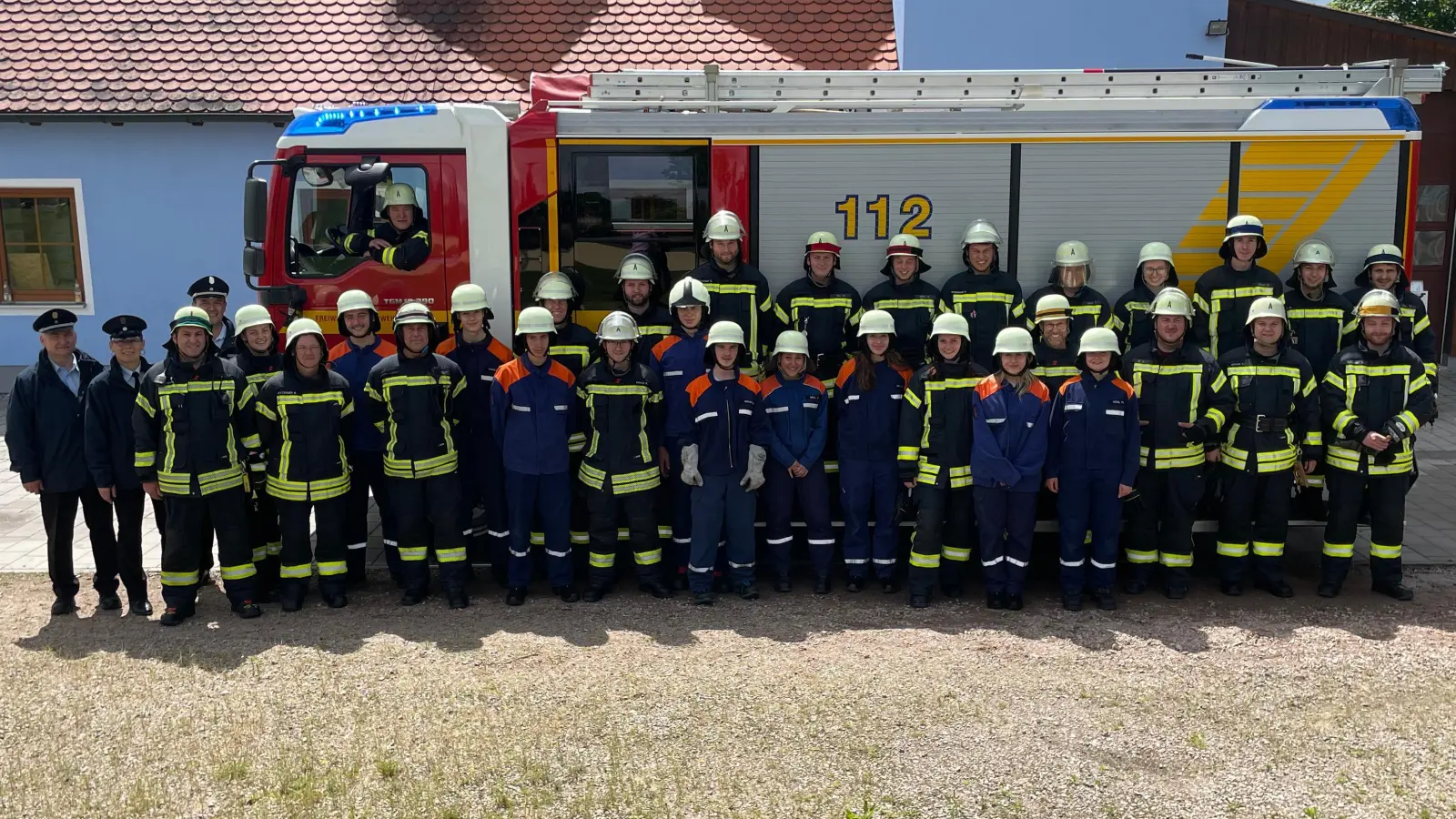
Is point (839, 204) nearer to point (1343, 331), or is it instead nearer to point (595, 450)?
point (595, 450)

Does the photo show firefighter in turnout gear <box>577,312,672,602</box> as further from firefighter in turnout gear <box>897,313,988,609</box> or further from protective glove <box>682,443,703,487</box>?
firefighter in turnout gear <box>897,313,988,609</box>

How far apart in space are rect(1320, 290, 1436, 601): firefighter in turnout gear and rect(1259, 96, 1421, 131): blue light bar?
120cm

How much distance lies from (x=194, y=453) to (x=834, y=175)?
3.95 m

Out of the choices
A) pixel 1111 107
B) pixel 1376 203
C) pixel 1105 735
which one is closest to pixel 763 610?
pixel 1105 735

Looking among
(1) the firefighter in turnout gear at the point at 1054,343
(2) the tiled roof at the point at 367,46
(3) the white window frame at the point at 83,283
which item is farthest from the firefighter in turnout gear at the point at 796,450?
(3) the white window frame at the point at 83,283

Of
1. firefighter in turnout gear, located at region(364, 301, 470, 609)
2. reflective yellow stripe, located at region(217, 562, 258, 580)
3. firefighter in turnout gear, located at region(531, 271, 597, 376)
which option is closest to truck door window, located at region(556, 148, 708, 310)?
firefighter in turnout gear, located at region(531, 271, 597, 376)

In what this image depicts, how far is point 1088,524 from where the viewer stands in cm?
634

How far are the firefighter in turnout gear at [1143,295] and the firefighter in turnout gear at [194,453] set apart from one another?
16.5 ft

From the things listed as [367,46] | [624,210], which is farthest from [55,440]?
[367,46]

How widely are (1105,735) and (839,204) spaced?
3.50 meters

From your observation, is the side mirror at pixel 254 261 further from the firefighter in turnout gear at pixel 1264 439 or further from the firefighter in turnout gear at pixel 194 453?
the firefighter in turnout gear at pixel 1264 439

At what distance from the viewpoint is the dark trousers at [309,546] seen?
6.15 m

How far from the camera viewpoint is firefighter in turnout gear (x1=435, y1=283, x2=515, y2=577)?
6441mm

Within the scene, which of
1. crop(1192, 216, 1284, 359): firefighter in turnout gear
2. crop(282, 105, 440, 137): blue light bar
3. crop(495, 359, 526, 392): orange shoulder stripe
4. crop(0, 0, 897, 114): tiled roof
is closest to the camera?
crop(495, 359, 526, 392): orange shoulder stripe
